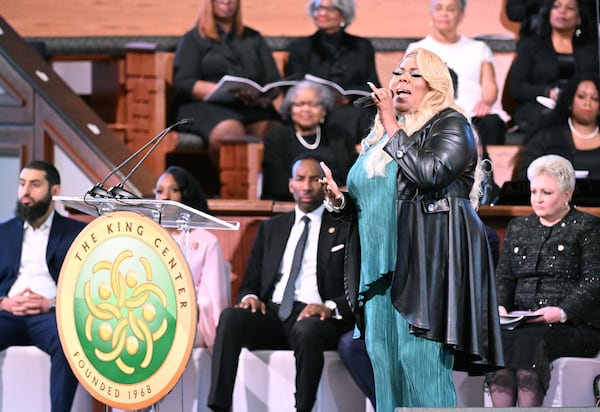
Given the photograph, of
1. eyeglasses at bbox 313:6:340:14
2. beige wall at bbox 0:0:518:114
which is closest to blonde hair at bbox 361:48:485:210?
eyeglasses at bbox 313:6:340:14

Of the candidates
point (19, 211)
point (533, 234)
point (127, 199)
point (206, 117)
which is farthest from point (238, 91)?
point (127, 199)

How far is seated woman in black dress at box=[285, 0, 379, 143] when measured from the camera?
5.70m

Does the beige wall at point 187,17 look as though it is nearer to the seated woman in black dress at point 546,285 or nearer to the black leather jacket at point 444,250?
the seated woman in black dress at point 546,285

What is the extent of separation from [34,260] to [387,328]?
180 centimetres

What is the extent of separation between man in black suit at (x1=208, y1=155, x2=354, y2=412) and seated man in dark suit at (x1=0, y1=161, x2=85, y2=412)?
1.98 feet

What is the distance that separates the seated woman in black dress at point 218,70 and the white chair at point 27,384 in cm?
156

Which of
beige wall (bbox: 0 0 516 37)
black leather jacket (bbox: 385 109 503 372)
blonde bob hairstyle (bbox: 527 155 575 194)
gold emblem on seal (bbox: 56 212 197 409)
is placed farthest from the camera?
beige wall (bbox: 0 0 516 37)

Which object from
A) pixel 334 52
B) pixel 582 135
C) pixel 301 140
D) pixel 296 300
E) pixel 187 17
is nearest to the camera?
pixel 296 300

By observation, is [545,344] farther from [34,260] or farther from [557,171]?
[34,260]

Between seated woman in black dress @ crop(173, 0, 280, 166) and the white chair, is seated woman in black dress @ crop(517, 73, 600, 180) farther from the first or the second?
the white chair

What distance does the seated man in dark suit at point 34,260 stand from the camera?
4312 millimetres

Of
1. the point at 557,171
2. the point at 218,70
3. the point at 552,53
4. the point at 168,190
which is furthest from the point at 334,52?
the point at 557,171

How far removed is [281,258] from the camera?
4.51 metres

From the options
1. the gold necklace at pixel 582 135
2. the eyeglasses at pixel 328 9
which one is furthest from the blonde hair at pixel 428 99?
the eyeglasses at pixel 328 9
